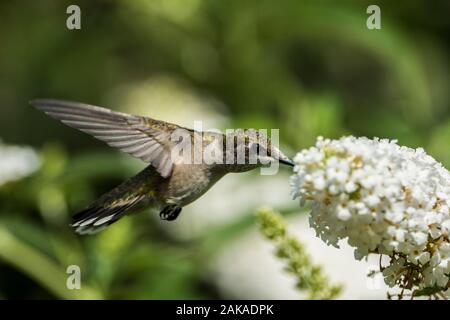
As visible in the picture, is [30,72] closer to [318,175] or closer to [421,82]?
[421,82]

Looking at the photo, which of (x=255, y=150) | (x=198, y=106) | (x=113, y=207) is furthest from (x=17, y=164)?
(x=255, y=150)

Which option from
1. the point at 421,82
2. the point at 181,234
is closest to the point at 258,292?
the point at 181,234

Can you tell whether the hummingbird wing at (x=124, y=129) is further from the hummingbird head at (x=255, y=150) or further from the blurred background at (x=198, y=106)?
the blurred background at (x=198, y=106)

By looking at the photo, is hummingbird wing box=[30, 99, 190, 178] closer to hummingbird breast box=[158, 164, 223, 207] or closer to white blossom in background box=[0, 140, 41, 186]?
hummingbird breast box=[158, 164, 223, 207]

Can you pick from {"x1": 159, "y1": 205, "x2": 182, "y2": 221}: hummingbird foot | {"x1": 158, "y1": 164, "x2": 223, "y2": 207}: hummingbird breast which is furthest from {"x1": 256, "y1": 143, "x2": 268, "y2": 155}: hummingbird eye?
{"x1": 159, "y1": 205, "x2": 182, "y2": 221}: hummingbird foot

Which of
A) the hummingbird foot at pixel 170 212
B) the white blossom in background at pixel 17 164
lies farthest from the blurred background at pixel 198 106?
the hummingbird foot at pixel 170 212

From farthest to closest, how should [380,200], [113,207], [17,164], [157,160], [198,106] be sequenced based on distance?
[198,106] < [17,164] < [113,207] < [157,160] < [380,200]

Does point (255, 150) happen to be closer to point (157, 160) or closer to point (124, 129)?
point (157, 160)

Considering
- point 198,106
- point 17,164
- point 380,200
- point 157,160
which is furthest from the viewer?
point 198,106
